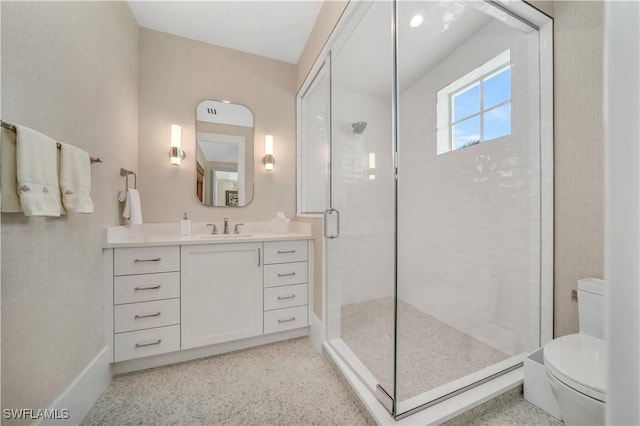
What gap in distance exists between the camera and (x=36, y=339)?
0.96 metres

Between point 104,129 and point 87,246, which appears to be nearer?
point 87,246

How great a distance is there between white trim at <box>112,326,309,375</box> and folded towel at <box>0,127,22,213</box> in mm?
1224

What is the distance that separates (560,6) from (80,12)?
2694 millimetres

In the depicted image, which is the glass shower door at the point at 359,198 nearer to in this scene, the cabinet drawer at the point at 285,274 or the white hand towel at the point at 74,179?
the cabinet drawer at the point at 285,274

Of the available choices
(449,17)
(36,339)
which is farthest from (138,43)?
(449,17)

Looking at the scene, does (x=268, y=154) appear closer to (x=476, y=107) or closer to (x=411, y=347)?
(x=476, y=107)

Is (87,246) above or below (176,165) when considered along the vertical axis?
below

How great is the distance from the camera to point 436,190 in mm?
2145

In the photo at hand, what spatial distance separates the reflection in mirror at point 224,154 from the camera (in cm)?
221

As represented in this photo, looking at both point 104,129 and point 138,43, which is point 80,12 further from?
point 138,43

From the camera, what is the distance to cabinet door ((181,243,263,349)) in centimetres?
164

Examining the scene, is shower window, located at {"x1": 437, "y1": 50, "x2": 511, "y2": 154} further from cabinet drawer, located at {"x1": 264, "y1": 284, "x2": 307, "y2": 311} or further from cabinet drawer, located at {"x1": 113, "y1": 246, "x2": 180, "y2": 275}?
cabinet drawer, located at {"x1": 113, "y1": 246, "x2": 180, "y2": 275}

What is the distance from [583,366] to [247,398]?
1.58 m

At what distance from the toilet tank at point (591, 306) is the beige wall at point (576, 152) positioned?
0.11 metres
